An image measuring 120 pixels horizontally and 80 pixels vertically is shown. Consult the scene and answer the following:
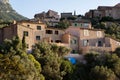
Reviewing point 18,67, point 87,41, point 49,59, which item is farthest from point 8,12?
point 18,67

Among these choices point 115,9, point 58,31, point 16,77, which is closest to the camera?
point 16,77

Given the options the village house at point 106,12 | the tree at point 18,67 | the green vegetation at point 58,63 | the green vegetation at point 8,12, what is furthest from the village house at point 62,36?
the green vegetation at point 8,12

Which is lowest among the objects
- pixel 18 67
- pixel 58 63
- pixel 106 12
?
pixel 58 63

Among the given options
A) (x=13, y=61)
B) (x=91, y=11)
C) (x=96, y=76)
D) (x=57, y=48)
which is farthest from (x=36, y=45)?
(x=91, y=11)

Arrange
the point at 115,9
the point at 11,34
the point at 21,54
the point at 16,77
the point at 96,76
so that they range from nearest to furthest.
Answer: the point at 16,77, the point at 21,54, the point at 96,76, the point at 11,34, the point at 115,9

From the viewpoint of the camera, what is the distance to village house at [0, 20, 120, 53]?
2320 inches

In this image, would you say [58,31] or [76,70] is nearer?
[76,70]

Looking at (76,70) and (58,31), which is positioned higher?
(58,31)

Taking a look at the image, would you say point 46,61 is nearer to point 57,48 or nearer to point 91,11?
point 57,48

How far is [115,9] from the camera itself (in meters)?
100

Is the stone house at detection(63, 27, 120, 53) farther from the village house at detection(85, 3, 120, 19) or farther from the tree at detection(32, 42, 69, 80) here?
the village house at detection(85, 3, 120, 19)

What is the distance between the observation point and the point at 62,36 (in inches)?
2534

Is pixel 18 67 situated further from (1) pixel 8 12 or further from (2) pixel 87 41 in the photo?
(1) pixel 8 12

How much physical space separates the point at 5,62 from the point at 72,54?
1997 cm
